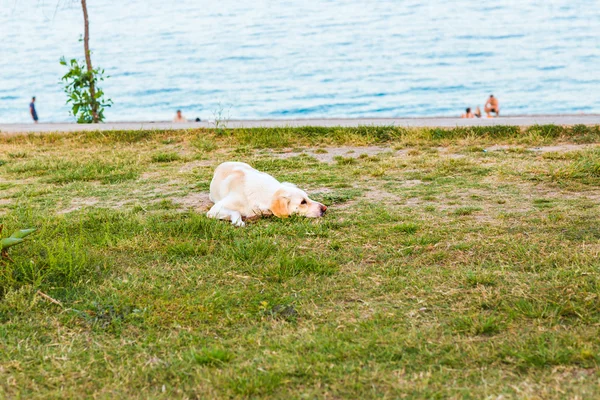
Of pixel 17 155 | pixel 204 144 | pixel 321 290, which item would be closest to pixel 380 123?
pixel 204 144

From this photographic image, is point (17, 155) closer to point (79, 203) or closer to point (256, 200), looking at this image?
point (79, 203)

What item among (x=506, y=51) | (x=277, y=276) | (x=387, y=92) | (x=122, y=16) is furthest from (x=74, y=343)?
(x=122, y=16)

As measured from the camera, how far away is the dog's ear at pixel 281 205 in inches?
217

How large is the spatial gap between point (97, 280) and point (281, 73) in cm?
4581

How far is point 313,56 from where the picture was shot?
181ft

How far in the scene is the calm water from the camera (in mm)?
38719

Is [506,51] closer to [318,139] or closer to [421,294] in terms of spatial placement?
[318,139]

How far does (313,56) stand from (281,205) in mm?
50821

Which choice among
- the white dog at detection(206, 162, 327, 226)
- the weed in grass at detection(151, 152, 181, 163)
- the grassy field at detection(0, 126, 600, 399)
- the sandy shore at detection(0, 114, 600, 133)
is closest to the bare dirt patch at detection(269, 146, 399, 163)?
the weed in grass at detection(151, 152, 181, 163)

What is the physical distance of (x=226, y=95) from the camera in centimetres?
4347

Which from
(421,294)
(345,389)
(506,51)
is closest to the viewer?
(345,389)

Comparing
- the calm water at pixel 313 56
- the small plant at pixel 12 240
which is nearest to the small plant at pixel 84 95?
the calm water at pixel 313 56

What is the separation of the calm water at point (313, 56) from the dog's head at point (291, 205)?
29.1 feet

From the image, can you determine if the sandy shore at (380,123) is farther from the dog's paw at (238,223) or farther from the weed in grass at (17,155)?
the dog's paw at (238,223)
